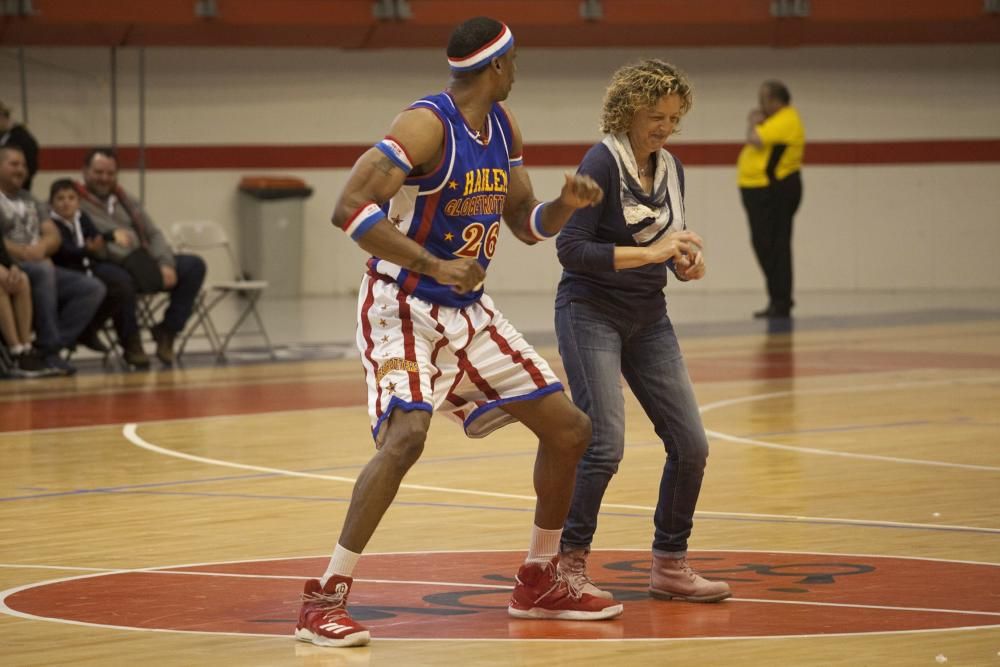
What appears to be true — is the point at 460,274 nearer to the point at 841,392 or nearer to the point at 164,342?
the point at 841,392

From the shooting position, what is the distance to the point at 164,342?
507 inches

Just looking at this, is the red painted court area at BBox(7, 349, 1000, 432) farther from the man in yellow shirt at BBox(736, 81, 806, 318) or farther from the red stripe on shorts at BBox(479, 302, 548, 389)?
the red stripe on shorts at BBox(479, 302, 548, 389)

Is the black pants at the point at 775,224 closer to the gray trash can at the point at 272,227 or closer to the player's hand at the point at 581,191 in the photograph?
the gray trash can at the point at 272,227

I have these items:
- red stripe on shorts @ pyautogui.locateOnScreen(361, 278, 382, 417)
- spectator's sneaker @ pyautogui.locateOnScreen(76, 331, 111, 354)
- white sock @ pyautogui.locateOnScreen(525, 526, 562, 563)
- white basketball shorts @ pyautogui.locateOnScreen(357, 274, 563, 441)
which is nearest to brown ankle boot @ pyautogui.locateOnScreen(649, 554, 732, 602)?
white sock @ pyautogui.locateOnScreen(525, 526, 562, 563)

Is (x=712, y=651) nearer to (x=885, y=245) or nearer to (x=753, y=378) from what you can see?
(x=753, y=378)

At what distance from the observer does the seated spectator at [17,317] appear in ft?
38.0

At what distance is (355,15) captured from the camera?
18.9 meters

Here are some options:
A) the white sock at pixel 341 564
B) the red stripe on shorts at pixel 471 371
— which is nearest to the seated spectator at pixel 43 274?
the red stripe on shorts at pixel 471 371

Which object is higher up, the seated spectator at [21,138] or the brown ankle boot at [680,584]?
the seated spectator at [21,138]

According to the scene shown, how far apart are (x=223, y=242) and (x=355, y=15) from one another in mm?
5343

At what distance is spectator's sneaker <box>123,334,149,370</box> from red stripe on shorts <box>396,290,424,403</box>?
8182 millimetres

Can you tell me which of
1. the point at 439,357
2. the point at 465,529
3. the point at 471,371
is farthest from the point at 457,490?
the point at 471,371

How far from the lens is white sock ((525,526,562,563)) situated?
504 cm

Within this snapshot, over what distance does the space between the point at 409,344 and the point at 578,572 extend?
2.96ft
